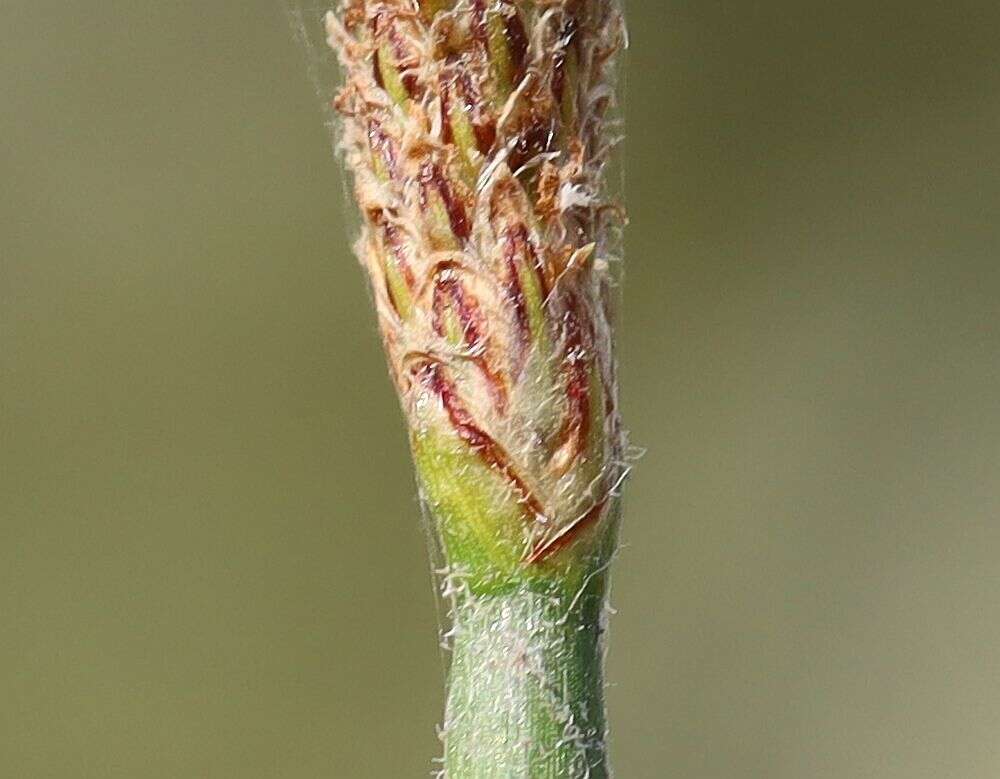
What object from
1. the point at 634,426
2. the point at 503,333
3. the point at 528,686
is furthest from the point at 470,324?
the point at 634,426

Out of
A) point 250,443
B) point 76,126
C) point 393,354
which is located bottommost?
point 393,354

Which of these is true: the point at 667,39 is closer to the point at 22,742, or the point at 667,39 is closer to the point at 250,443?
the point at 250,443

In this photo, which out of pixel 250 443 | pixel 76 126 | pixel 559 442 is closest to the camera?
pixel 559 442

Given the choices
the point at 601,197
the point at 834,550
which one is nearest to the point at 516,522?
the point at 601,197

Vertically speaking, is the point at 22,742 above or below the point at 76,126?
below

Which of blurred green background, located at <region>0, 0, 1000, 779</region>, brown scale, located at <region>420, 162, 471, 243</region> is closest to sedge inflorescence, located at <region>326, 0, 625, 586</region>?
brown scale, located at <region>420, 162, 471, 243</region>

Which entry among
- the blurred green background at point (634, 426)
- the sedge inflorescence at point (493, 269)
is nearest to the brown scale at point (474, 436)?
the sedge inflorescence at point (493, 269)
